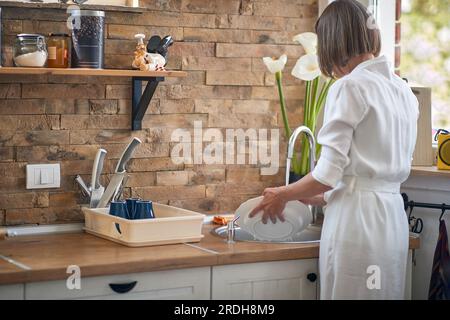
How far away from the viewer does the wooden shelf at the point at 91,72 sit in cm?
276

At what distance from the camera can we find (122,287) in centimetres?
248

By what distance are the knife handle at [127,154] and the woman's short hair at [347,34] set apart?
78cm

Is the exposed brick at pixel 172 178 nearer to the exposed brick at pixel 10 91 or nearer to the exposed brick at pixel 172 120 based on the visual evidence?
the exposed brick at pixel 172 120

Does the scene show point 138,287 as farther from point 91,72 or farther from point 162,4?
point 162,4

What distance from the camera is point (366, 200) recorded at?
8.43 feet

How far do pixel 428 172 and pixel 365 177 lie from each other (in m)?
0.60

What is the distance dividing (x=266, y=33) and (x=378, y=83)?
1.01 meters

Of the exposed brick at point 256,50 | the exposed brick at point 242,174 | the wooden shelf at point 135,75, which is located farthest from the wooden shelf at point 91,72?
the exposed brick at point 242,174

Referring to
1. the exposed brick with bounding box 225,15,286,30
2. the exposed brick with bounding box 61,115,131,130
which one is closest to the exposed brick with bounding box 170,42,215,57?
the exposed brick with bounding box 225,15,286,30

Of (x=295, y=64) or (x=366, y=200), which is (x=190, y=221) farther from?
(x=295, y=64)

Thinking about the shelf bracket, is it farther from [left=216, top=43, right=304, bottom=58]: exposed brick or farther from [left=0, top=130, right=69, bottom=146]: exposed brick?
[left=216, top=43, right=304, bottom=58]: exposed brick

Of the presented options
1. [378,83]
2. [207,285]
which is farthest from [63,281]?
[378,83]

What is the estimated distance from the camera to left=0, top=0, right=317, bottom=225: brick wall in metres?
2.97

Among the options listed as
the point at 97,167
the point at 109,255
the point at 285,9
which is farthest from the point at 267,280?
the point at 285,9
